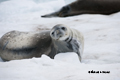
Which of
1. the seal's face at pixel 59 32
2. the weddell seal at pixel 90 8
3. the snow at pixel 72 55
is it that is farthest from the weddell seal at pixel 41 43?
the weddell seal at pixel 90 8

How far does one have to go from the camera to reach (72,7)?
267 inches

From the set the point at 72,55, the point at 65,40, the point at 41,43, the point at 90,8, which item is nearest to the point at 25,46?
the point at 41,43

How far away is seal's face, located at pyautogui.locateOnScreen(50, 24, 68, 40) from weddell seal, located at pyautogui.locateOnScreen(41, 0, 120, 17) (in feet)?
11.4

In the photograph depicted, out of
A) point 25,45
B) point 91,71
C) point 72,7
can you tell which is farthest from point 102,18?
point 91,71

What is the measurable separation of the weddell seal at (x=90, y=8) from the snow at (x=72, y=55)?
19.3 inches

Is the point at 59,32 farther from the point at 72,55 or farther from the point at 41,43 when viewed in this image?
the point at 41,43

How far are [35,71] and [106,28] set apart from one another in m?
3.15

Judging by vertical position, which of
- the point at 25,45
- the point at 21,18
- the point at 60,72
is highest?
the point at 60,72

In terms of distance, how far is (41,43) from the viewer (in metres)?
3.57

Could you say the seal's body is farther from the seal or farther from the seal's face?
the seal's face

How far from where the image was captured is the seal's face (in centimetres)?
304

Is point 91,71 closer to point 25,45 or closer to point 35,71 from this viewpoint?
point 35,71

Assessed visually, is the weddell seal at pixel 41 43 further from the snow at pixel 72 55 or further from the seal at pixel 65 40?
the snow at pixel 72 55

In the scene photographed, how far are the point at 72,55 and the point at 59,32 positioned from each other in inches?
14.1
